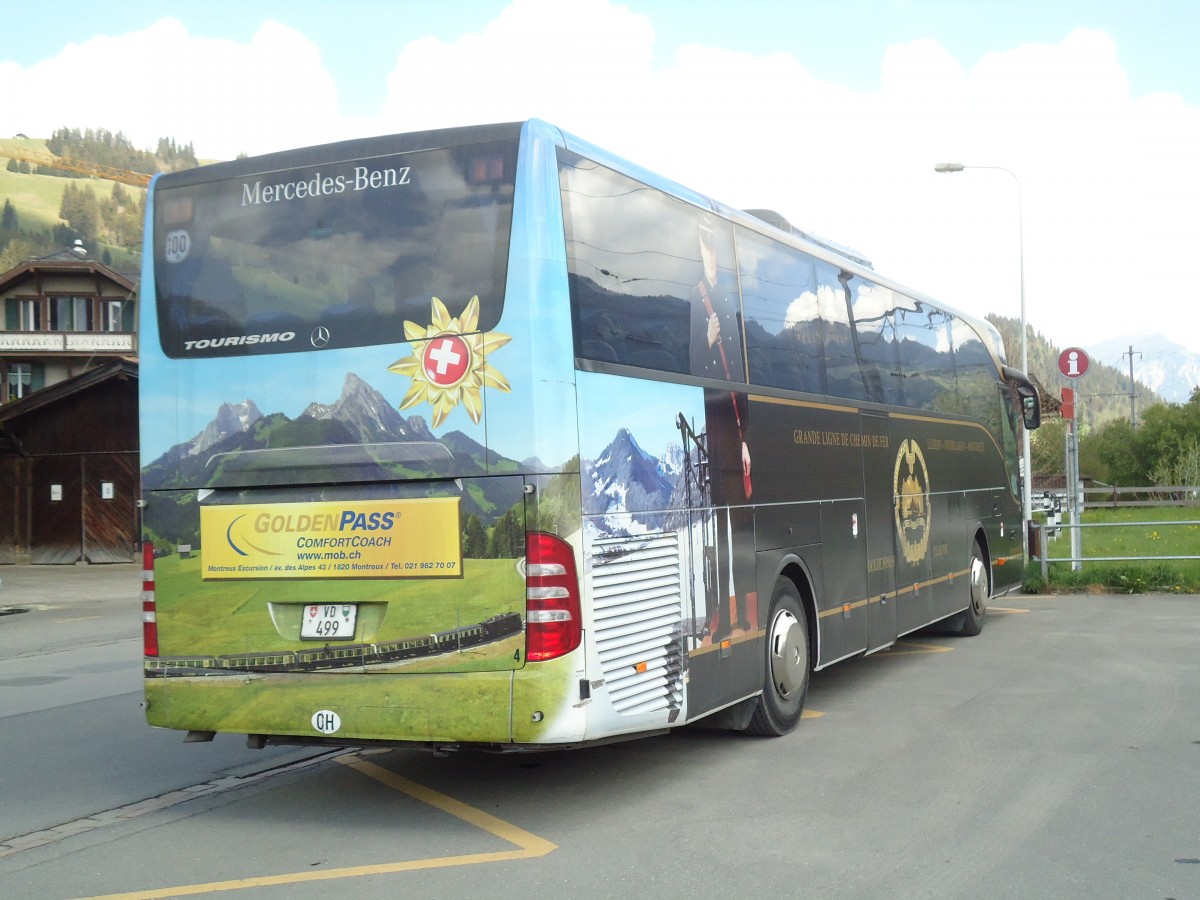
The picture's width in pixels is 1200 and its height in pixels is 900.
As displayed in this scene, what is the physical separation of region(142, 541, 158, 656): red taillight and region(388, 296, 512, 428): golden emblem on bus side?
1808mm

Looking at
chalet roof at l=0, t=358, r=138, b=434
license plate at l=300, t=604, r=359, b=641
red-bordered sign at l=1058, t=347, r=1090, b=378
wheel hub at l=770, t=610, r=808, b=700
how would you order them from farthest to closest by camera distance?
chalet roof at l=0, t=358, r=138, b=434 → red-bordered sign at l=1058, t=347, r=1090, b=378 → wheel hub at l=770, t=610, r=808, b=700 → license plate at l=300, t=604, r=359, b=641

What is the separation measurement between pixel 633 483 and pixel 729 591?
4.31ft

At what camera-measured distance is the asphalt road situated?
5359mm

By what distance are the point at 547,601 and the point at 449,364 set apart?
49.0 inches

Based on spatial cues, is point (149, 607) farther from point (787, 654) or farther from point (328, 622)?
point (787, 654)

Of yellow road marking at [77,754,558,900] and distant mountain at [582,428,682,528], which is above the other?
distant mountain at [582,428,682,528]

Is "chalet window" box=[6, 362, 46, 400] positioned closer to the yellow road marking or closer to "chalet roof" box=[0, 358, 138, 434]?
"chalet roof" box=[0, 358, 138, 434]

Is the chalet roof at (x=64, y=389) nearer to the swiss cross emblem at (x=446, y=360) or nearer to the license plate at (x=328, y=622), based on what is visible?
the license plate at (x=328, y=622)

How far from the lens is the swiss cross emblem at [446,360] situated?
6211mm

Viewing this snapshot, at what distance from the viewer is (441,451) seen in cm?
623

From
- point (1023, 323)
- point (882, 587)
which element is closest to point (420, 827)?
point (882, 587)

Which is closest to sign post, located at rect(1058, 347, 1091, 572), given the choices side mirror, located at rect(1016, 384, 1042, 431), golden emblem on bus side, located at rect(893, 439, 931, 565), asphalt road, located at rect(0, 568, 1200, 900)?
side mirror, located at rect(1016, 384, 1042, 431)

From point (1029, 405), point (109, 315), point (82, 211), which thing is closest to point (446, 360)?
point (1029, 405)

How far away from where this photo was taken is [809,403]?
9234 mm
